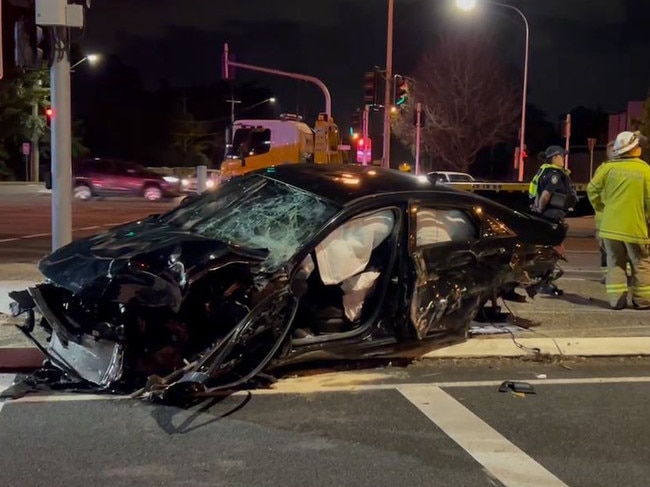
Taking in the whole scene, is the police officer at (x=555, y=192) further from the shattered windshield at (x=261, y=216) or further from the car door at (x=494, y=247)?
the shattered windshield at (x=261, y=216)

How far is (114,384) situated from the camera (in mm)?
5145

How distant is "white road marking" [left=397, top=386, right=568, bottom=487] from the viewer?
13.1 feet

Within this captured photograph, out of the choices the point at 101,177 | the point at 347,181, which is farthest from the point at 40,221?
the point at 347,181

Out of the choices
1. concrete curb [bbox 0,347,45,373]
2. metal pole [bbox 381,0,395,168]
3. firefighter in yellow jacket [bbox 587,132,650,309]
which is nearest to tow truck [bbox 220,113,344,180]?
metal pole [bbox 381,0,395,168]

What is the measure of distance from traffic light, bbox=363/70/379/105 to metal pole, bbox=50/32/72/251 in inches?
481

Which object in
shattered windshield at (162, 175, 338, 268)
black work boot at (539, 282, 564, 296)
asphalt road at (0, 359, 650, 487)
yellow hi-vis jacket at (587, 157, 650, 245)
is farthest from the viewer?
black work boot at (539, 282, 564, 296)

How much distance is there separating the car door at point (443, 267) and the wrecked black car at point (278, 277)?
12mm

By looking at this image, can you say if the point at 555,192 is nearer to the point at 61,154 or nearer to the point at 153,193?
the point at 61,154

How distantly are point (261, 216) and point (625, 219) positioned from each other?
4144 mm

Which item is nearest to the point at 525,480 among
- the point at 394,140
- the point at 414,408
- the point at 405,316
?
the point at 414,408

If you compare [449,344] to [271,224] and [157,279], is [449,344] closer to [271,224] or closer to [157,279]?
[271,224]

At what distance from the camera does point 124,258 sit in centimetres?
501

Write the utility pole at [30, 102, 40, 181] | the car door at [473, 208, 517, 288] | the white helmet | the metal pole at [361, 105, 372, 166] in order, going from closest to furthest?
the car door at [473, 208, 517, 288], the white helmet, the metal pole at [361, 105, 372, 166], the utility pole at [30, 102, 40, 181]

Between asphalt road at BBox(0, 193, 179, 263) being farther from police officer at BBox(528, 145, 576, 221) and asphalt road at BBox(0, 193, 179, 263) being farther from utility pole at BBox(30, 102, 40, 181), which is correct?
utility pole at BBox(30, 102, 40, 181)
